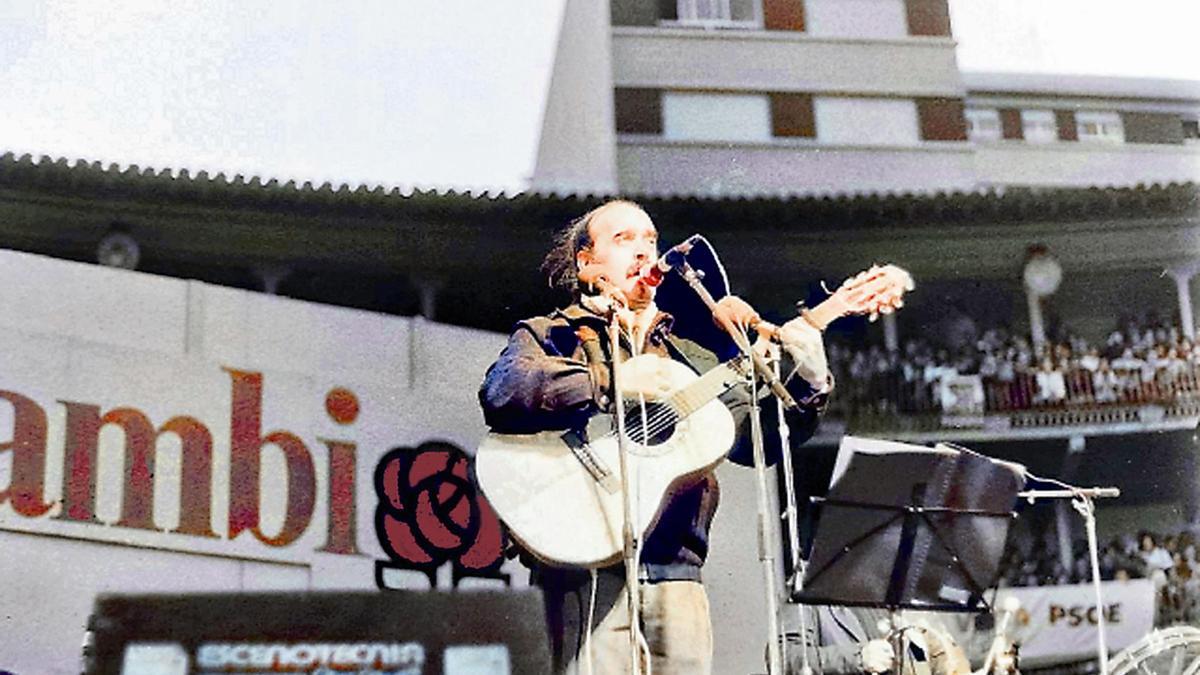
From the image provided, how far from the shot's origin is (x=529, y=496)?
3.49 metres

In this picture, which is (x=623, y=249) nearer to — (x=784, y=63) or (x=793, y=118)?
(x=793, y=118)

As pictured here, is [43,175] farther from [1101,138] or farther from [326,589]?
[1101,138]

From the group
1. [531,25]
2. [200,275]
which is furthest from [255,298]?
[531,25]

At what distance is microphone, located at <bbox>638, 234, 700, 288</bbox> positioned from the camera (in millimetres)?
3635

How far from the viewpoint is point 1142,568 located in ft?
17.5

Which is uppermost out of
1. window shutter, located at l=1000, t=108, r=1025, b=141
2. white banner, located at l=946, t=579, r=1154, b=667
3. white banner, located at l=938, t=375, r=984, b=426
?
window shutter, located at l=1000, t=108, r=1025, b=141

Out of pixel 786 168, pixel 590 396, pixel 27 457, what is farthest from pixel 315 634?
pixel 786 168

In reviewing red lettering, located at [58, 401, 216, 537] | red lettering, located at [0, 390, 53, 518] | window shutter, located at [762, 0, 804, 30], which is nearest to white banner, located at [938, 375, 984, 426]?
window shutter, located at [762, 0, 804, 30]

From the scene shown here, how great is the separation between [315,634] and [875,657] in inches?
74.2

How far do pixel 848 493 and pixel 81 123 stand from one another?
305 cm

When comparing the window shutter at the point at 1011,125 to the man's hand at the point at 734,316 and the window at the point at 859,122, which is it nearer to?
the window at the point at 859,122

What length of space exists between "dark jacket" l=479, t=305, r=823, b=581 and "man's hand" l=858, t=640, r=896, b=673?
1283 millimetres

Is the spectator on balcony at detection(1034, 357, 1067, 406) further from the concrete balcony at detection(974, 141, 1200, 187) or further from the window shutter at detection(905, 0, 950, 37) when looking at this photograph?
the window shutter at detection(905, 0, 950, 37)

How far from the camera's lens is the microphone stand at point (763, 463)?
10.4 ft
